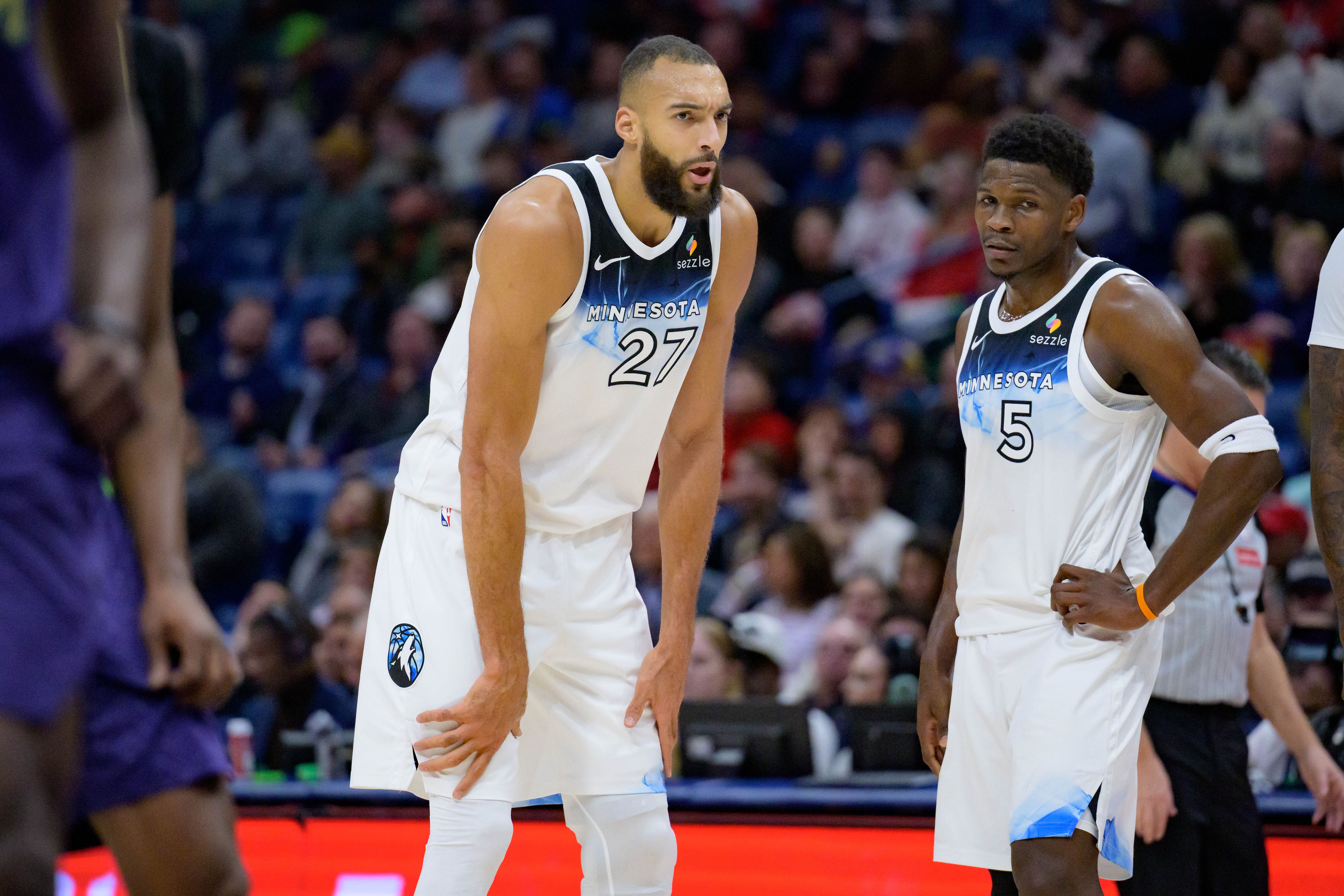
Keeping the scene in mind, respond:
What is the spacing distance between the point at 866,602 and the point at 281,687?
8.64 feet

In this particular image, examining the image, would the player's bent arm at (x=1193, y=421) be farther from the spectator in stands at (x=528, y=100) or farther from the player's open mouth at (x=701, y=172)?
the spectator in stands at (x=528, y=100)

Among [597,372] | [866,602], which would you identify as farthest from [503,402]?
[866,602]

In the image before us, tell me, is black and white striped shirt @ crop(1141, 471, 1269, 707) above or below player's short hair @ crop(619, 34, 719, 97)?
below

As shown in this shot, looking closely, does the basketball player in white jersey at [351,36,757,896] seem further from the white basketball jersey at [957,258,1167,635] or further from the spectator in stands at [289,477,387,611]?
the spectator in stands at [289,477,387,611]

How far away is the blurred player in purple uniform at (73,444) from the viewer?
5.55ft

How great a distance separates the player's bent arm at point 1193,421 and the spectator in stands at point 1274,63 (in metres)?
5.95

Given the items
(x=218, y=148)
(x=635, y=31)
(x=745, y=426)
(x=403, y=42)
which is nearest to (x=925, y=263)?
(x=745, y=426)

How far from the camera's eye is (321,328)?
408 inches

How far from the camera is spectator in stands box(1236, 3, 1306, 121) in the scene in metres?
8.77

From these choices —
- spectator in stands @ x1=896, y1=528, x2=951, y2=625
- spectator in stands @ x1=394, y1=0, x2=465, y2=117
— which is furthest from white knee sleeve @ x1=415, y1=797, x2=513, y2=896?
spectator in stands @ x1=394, y1=0, x2=465, y2=117

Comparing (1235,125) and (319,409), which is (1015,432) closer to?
(1235,125)

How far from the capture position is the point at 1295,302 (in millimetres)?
7832

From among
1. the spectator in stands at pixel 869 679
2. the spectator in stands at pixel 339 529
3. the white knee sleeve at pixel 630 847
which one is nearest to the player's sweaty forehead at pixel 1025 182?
the white knee sleeve at pixel 630 847

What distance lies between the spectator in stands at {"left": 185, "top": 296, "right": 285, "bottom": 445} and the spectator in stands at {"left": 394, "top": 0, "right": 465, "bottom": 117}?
8.06 feet
